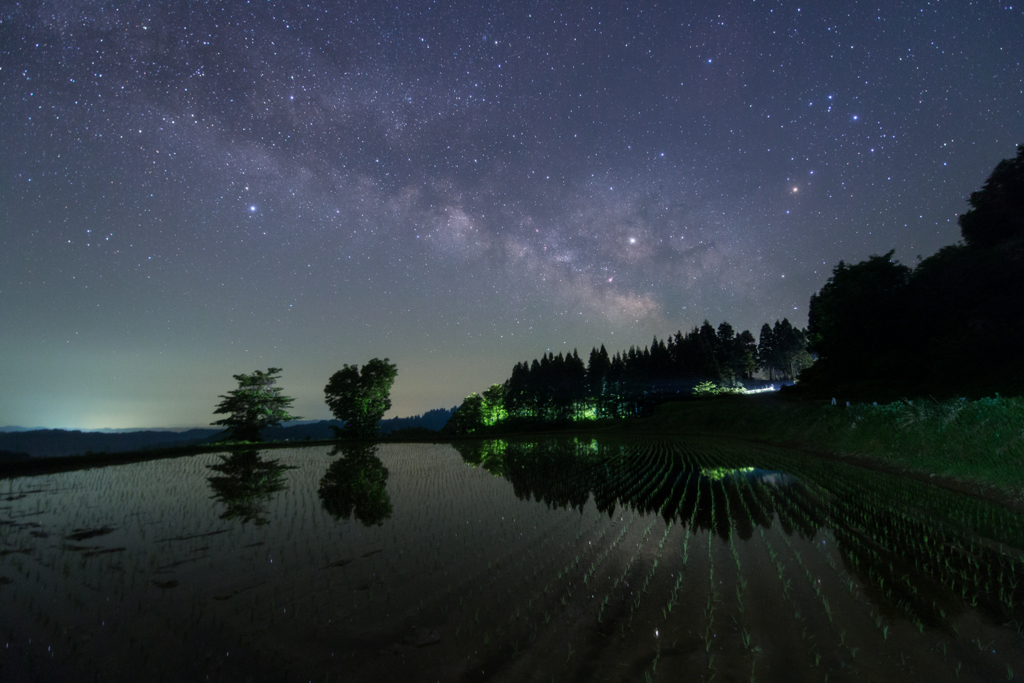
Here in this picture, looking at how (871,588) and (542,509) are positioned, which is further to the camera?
(542,509)

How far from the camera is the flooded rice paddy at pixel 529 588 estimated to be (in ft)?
15.5

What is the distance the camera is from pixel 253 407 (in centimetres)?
4691

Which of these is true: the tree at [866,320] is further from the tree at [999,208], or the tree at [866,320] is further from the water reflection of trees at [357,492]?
the water reflection of trees at [357,492]

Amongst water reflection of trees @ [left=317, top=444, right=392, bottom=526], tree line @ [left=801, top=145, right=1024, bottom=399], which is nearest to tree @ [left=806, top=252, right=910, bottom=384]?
tree line @ [left=801, top=145, right=1024, bottom=399]

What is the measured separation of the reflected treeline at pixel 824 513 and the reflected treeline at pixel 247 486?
906 cm

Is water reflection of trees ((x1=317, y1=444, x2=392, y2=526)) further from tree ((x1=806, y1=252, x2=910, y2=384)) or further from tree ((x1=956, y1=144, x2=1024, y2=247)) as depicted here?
tree ((x1=956, y1=144, x2=1024, y2=247))

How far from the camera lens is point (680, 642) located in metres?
4.94

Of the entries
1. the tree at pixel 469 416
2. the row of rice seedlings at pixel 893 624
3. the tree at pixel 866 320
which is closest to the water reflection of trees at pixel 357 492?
the row of rice seedlings at pixel 893 624

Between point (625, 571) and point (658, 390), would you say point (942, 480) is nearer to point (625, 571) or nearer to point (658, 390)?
point (625, 571)

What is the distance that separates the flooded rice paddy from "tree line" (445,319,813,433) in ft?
214

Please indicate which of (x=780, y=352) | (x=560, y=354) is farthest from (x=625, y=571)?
(x=780, y=352)

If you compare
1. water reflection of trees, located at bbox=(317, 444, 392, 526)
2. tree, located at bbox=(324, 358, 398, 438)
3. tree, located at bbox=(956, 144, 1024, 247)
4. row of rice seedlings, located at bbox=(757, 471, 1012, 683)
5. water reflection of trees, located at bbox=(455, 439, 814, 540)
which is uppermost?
tree, located at bbox=(956, 144, 1024, 247)

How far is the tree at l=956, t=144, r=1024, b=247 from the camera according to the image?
32500mm

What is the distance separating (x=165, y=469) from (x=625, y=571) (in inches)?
1132
